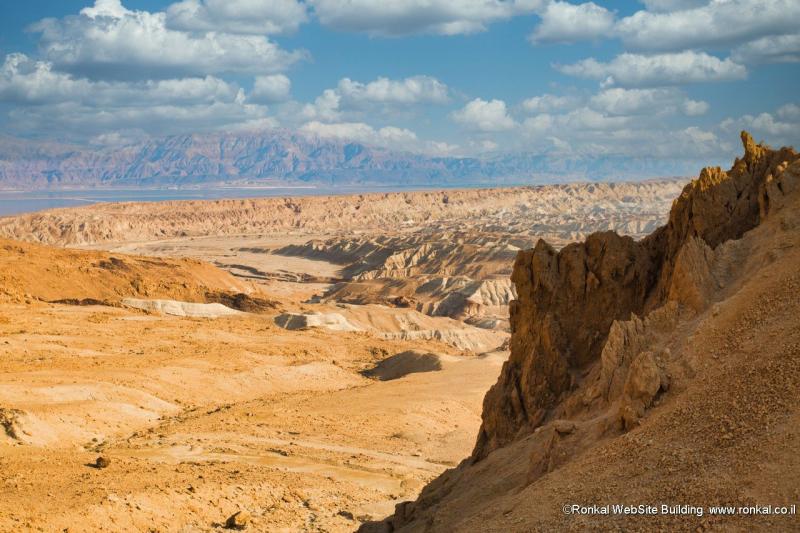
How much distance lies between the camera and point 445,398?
107 ft

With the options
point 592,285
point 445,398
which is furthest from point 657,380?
point 445,398

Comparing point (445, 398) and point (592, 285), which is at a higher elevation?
point (592, 285)

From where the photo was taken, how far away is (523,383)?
1689 centimetres

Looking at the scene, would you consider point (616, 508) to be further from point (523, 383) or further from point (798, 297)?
point (523, 383)

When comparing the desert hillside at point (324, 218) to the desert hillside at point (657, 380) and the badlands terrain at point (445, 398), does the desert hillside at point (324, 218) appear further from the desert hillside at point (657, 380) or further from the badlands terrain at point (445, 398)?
the desert hillside at point (657, 380)

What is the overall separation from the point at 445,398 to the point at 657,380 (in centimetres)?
2176

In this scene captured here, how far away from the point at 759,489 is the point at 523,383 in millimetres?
8405

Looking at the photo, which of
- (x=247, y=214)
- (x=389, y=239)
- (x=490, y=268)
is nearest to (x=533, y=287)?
(x=490, y=268)

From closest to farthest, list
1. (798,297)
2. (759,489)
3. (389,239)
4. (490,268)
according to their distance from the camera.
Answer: (759,489) < (798,297) < (490,268) < (389,239)

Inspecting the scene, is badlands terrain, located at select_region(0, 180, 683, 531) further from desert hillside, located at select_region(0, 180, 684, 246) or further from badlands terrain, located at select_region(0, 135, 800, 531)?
desert hillside, located at select_region(0, 180, 684, 246)

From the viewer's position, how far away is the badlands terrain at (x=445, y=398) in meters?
10.1

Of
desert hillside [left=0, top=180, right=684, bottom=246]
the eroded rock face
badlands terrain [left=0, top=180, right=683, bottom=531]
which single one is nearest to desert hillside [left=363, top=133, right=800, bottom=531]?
the eroded rock face

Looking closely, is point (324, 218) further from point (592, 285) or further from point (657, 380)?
point (657, 380)

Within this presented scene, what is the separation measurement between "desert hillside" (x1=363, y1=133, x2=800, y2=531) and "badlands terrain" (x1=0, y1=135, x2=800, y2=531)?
0.04 meters
